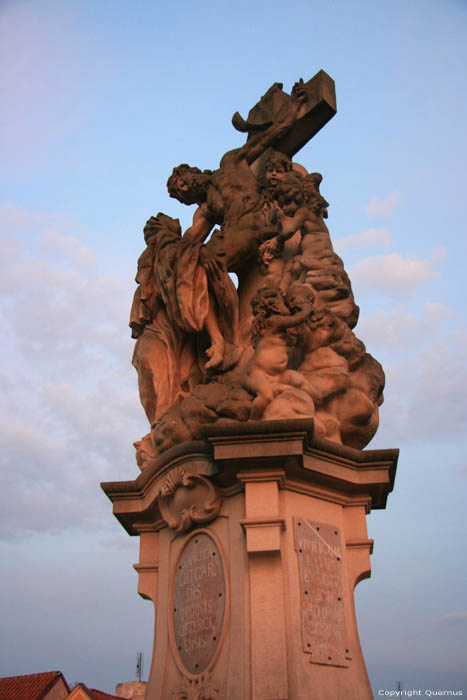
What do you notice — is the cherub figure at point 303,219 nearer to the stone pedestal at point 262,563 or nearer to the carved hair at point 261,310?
the carved hair at point 261,310

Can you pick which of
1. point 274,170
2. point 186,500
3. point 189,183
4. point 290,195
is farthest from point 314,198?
point 186,500

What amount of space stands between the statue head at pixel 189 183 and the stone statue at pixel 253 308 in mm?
13

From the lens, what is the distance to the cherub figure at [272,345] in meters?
6.07

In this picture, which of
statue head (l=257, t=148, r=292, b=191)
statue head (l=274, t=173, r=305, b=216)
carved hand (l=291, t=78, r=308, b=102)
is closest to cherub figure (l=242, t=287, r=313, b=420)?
statue head (l=274, t=173, r=305, b=216)

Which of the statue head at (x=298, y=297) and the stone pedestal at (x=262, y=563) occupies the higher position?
the statue head at (x=298, y=297)

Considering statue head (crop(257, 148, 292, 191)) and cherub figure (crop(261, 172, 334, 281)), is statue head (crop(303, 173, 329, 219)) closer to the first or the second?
cherub figure (crop(261, 172, 334, 281))

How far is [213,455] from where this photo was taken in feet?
18.4

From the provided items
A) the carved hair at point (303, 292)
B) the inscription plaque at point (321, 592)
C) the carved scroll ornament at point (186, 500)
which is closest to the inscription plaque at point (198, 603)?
the carved scroll ornament at point (186, 500)

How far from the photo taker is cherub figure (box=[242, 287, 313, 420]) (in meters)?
6.07

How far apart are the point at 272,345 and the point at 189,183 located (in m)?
2.89

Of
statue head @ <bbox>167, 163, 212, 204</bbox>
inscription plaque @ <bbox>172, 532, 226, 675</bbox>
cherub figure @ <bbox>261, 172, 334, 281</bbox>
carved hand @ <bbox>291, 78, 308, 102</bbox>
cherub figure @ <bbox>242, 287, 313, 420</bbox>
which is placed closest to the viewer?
inscription plaque @ <bbox>172, 532, 226, 675</bbox>

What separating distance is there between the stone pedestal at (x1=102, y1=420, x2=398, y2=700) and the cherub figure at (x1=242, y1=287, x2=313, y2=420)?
612mm

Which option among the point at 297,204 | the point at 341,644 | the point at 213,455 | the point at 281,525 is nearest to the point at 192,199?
the point at 297,204

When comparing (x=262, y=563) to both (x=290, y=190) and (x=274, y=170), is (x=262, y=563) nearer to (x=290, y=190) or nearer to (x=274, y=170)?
(x=290, y=190)
